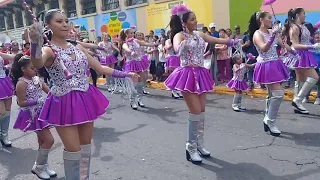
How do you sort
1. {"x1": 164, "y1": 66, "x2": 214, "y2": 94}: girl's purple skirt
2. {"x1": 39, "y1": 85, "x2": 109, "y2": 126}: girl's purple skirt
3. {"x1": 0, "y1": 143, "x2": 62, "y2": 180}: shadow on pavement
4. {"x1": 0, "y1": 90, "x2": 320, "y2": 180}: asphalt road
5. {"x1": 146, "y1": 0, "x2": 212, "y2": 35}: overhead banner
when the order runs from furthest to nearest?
{"x1": 146, "y1": 0, "x2": 212, "y2": 35}: overhead banner → {"x1": 0, "y1": 143, "x2": 62, "y2": 180}: shadow on pavement → {"x1": 164, "y1": 66, "x2": 214, "y2": 94}: girl's purple skirt → {"x1": 0, "y1": 90, "x2": 320, "y2": 180}: asphalt road → {"x1": 39, "y1": 85, "x2": 109, "y2": 126}: girl's purple skirt

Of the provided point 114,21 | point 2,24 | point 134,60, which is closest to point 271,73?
point 134,60

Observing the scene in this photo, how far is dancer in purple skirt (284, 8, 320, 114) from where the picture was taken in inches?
257

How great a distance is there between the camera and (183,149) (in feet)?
17.6

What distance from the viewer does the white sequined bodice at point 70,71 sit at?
10.9 feet

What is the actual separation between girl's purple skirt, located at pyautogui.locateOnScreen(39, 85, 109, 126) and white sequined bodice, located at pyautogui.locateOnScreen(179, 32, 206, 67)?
1.66m

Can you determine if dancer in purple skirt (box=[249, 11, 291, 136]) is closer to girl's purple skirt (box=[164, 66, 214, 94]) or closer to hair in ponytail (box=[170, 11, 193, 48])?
girl's purple skirt (box=[164, 66, 214, 94])

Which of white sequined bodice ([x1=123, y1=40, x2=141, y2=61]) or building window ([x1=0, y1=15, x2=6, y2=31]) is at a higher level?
building window ([x1=0, y1=15, x2=6, y2=31])

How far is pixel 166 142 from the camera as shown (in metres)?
5.79

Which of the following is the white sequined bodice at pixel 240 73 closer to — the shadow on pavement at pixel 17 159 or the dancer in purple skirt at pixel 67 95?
the shadow on pavement at pixel 17 159

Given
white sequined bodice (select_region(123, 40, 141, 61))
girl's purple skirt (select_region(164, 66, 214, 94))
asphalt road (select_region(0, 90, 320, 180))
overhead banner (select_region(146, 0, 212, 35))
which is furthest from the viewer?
overhead banner (select_region(146, 0, 212, 35))

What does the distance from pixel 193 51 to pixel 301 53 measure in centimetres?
319

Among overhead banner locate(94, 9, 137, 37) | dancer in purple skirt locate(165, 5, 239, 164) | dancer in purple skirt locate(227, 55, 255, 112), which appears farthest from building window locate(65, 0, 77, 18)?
dancer in purple skirt locate(165, 5, 239, 164)

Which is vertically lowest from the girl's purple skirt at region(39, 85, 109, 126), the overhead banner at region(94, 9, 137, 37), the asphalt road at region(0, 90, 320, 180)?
the asphalt road at region(0, 90, 320, 180)

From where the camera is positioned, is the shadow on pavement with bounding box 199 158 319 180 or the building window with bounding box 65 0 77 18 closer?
the shadow on pavement with bounding box 199 158 319 180
